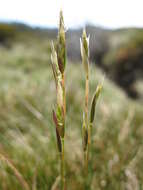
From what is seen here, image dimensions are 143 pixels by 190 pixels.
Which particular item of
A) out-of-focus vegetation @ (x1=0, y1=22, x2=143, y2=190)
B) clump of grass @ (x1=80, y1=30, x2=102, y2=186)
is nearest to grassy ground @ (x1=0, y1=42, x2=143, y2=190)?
out-of-focus vegetation @ (x1=0, y1=22, x2=143, y2=190)

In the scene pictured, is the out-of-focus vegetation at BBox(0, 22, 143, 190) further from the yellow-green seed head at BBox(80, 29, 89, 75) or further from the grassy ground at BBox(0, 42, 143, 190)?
the yellow-green seed head at BBox(80, 29, 89, 75)

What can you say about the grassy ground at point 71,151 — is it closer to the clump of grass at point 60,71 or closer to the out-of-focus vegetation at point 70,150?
the out-of-focus vegetation at point 70,150

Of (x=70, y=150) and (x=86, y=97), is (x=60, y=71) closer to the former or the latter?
(x=86, y=97)

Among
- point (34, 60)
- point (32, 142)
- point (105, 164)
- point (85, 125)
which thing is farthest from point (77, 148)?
point (34, 60)

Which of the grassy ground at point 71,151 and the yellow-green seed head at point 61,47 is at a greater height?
the yellow-green seed head at point 61,47

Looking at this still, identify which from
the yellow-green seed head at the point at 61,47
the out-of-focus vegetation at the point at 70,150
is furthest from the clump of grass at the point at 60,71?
the out-of-focus vegetation at the point at 70,150

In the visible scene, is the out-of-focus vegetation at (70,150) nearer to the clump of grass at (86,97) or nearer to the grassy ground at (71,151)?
the grassy ground at (71,151)

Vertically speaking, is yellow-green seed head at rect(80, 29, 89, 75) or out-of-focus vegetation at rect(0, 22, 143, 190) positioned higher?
yellow-green seed head at rect(80, 29, 89, 75)

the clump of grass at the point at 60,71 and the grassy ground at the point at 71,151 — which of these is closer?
the clump of grass at the point at 60,71

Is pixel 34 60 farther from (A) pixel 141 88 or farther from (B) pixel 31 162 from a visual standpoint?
(B) pixel 31 162

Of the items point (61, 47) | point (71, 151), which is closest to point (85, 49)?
point (61, 47)

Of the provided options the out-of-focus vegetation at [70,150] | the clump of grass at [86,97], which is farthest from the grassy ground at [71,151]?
the clump of grass at [86,97]
